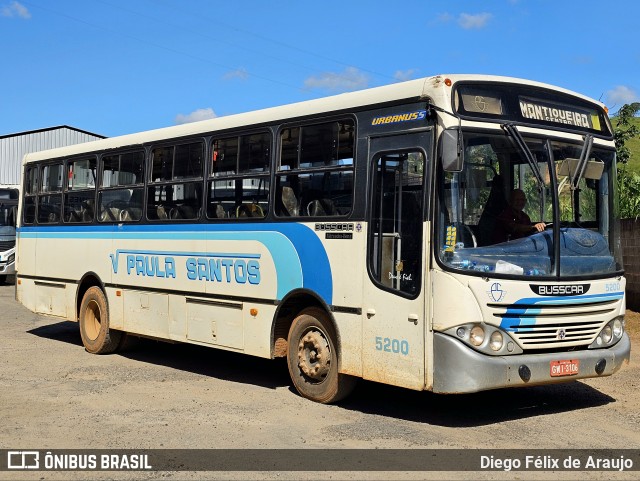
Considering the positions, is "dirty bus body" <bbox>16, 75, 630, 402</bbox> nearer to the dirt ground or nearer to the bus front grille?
the bus front grille

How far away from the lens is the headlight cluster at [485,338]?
7.70m

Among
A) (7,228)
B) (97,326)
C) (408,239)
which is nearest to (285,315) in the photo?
(408,239)

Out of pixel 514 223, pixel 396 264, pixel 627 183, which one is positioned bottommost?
pixel 396 264

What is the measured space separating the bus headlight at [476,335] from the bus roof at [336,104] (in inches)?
79.7

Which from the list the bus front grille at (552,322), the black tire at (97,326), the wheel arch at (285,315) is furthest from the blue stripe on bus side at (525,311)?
the black tire at (97,326)

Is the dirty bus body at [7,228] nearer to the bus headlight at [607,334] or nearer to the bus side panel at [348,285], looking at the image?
the bus side panel at [348,285]

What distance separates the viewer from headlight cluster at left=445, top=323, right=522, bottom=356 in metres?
7.70

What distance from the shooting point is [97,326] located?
528 inches

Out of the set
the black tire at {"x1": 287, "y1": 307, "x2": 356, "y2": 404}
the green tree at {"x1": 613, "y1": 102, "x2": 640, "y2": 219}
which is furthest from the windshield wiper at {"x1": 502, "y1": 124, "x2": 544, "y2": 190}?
the green tree at {"x1": 613, "y1": 102, "x2": 640, "y2": 219}

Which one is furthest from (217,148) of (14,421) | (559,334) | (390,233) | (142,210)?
(559,334)

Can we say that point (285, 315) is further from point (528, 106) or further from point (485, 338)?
point (528, 106)

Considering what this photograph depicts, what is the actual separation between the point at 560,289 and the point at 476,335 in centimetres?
96

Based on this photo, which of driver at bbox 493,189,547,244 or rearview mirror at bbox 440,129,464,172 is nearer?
rearview mirror at bbox 440,129,464,172

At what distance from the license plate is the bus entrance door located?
1.21 m
